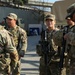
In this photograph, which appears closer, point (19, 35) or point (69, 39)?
point (69, 39)

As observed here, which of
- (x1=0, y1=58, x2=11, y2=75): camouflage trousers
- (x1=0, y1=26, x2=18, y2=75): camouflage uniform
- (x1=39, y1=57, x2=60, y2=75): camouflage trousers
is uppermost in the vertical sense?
(x1=0, y1=26, x2=18, y2=75): camouflage uniform

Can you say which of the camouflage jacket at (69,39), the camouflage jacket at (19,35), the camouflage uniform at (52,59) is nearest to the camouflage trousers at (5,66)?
the camouflage jacket at (69,39)

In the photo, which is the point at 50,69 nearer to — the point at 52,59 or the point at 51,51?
the point at 52,59

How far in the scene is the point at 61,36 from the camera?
4.78 metres

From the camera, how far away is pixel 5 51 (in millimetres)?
4629

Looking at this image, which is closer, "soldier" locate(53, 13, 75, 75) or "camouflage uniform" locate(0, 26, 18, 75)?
"soldier" locate(53, 13, 75, 75)

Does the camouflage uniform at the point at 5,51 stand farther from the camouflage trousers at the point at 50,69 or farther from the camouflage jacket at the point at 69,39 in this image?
the camouflage trousers at the point at 50,69

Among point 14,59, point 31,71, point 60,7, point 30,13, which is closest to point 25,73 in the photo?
point 31,71

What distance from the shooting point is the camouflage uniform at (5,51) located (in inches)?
177

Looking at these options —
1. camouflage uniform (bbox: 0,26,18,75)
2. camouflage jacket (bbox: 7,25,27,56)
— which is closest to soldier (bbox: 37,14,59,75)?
camouflage jacket (bbox: 7,25,27,56)

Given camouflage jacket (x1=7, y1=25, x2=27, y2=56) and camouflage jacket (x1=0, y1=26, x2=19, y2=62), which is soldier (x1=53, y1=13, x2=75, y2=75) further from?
camouflage jacket (x1=7, y1=25, x2=27, y2=56)

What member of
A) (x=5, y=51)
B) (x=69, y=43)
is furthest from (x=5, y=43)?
(x=69, y=43)

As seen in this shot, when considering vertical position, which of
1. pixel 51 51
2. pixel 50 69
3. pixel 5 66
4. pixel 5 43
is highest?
pixel 5 43

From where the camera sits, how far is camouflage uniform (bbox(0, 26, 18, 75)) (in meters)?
4.48
